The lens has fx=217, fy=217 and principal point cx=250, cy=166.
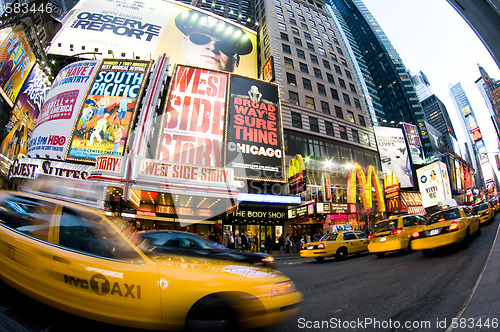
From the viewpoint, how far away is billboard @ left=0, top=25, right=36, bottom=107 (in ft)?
55.0

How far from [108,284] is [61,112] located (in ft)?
66.0

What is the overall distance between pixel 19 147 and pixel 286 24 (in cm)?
3821

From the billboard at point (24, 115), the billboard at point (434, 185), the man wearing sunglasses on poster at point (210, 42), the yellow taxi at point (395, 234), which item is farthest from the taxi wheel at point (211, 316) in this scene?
the billboard at point (434, 185)

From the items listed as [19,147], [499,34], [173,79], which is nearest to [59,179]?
[19,147]

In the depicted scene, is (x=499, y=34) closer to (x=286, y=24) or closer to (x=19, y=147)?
(x=19, y=147)

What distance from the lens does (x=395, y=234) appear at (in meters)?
8.80

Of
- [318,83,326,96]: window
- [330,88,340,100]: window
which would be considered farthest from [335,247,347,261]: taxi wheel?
[330,88,340,100]: window

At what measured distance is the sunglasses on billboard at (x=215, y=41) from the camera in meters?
28.3

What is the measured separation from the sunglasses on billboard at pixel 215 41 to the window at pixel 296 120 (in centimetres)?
1212

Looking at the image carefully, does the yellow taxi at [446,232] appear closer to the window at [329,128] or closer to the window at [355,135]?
the window at [329,128]

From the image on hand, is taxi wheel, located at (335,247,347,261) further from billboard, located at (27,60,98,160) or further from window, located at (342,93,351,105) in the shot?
window, located at (342,93,351,105)

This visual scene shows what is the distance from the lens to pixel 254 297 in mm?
2656

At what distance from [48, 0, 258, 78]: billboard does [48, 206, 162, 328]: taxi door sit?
25411 millimetres

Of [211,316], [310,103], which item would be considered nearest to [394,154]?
[310,103]
